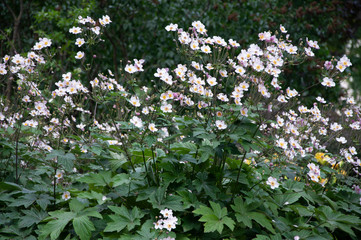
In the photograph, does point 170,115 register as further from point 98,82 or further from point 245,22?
point 245,22

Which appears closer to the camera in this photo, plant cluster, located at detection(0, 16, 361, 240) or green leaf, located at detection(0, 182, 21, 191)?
plant cluster, located at detection(0, 16, 361, 240)

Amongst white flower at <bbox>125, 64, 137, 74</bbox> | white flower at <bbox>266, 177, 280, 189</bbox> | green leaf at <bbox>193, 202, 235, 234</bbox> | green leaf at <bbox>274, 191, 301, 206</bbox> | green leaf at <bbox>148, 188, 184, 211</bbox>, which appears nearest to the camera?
green leaf at <bbox>193, 202, 235, 234</bbox>

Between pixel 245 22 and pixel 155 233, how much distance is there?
5069 millimetres

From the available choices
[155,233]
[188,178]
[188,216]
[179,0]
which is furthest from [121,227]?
[179,0]

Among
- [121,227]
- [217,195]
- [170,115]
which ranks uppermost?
[170,115]

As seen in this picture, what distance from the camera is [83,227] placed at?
2176mm

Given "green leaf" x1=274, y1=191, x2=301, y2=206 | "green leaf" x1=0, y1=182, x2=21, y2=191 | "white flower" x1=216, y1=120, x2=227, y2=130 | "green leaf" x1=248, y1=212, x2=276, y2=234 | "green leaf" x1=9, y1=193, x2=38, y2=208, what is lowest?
"green leaf" x1=248, y1=212, x2=276, y2=234

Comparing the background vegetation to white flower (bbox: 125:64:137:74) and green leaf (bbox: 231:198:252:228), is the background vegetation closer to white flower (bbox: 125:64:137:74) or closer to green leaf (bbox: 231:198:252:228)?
white flower (bbox: 125:64:137:74)

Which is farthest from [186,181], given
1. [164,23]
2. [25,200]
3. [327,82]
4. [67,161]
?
[164,23]

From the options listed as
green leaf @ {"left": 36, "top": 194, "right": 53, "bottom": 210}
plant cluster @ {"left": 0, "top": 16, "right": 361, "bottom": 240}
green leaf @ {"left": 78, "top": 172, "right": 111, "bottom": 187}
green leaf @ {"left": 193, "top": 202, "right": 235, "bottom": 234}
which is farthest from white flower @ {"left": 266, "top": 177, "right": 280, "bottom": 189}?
green leaf @ {"left": 36, "top": 194, "right": 53, "bottom": 210}

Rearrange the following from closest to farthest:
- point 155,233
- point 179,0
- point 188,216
A: point 155,233 → point 188,216 → point 179,0

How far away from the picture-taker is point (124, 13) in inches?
259

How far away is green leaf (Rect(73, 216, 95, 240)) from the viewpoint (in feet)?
7.09

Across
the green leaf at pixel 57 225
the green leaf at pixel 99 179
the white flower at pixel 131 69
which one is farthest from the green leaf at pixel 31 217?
the white flower at pixel 131 69
